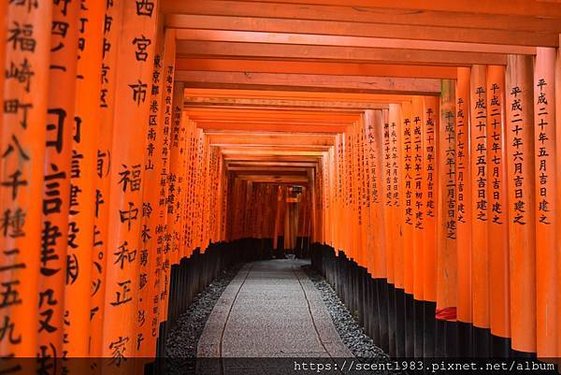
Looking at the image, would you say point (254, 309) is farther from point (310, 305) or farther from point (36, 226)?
point (36, 226)

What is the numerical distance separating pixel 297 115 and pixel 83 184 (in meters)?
6.29

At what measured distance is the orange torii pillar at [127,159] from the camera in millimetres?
2727

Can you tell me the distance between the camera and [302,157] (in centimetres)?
1452

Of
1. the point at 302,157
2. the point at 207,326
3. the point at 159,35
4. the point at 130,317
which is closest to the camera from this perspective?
the point at 130,317

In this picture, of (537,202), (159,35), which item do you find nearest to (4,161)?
(159,35)

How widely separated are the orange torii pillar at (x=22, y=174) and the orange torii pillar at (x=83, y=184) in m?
A: 0.43

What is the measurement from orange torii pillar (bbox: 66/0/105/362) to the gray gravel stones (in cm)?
480

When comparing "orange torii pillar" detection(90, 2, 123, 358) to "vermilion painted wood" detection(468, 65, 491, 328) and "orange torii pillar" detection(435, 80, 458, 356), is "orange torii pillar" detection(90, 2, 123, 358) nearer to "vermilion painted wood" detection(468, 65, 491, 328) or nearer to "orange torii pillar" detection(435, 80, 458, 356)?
"vermilion painted wood" detection(468, 65, 491, 328)

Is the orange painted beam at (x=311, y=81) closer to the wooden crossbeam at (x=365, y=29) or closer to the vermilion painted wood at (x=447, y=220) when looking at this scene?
the vermilion painted wood at (x=447, y=220)

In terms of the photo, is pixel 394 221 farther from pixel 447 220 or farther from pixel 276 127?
pixel 276 127

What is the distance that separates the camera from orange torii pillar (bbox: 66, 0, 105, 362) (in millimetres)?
2129

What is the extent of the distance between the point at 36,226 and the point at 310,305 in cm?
888

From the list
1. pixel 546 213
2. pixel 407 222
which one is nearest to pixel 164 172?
pixel 407 222

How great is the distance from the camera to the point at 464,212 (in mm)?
4613
